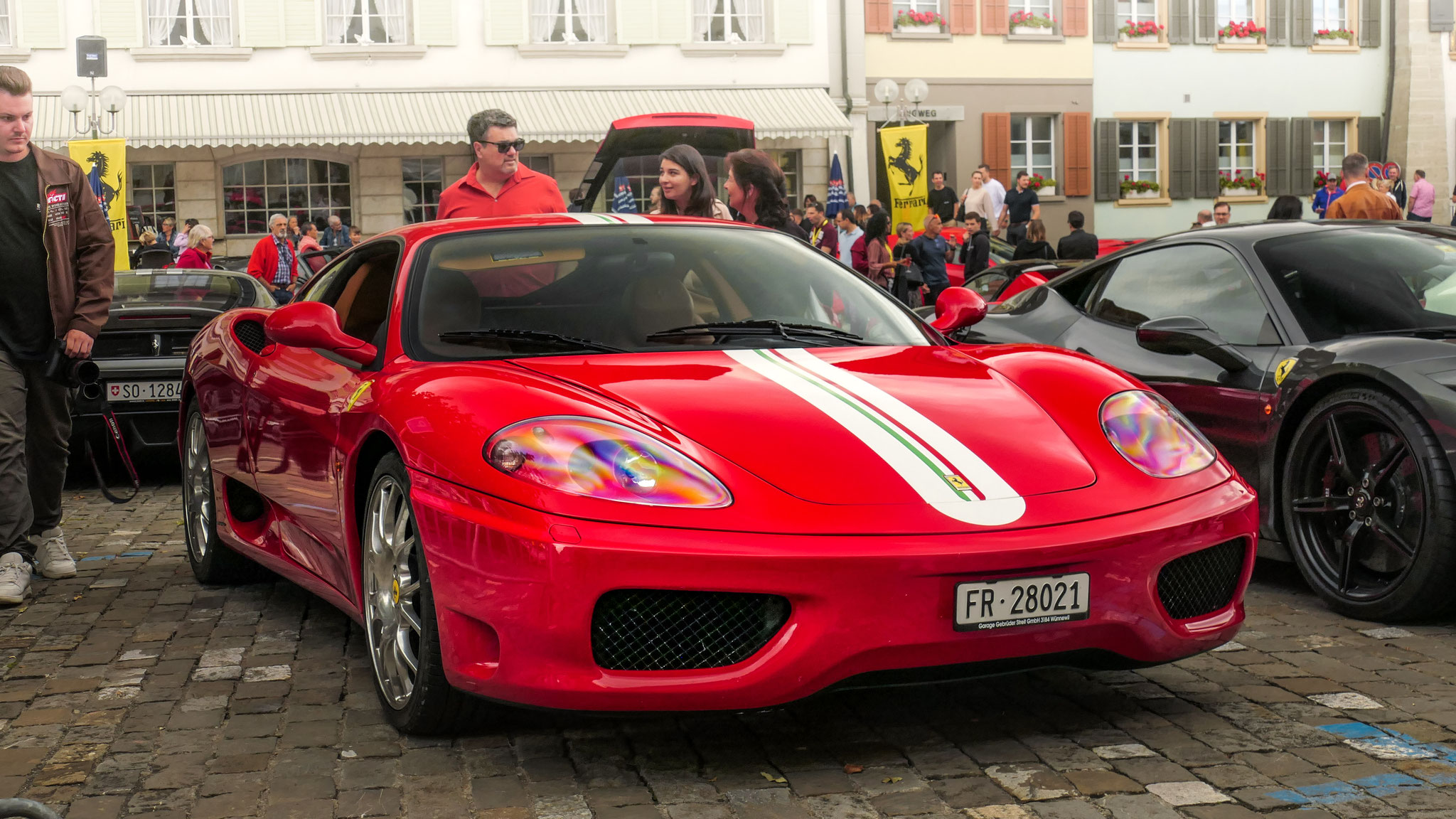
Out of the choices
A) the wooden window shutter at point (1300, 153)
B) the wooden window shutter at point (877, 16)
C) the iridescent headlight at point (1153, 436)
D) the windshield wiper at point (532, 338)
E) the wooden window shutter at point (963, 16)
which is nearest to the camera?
the iridescent headlight at point (1153, 436)

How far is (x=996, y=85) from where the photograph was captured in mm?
31734

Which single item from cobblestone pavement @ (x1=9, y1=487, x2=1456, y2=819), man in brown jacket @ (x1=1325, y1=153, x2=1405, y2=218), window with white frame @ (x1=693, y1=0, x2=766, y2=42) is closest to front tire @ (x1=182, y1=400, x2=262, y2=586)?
cobblestone pavement @ (x1=9, y1=487, x2=1456, y2=819)

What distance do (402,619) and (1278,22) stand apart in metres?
33.1

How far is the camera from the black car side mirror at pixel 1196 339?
223 inches

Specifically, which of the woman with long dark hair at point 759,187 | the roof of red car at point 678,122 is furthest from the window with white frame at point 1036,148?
the woman with long dark hair at point 759,187

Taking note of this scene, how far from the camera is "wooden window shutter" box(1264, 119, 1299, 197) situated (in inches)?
1330

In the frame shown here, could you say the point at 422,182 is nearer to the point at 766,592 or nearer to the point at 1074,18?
the point at 1074,18

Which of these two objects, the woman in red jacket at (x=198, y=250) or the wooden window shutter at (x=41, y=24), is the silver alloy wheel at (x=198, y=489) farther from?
the wooden window shutter at (x=41, y=24)

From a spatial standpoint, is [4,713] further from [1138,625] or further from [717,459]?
[1138,625]

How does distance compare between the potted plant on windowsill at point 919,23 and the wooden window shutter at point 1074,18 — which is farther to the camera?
the wooden window shutter at point 1074,18

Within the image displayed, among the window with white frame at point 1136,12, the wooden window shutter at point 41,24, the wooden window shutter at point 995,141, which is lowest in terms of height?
the wooden window shutter at point 995,141

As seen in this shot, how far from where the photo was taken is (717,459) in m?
3.58

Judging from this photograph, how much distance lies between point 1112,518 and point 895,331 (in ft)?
4.09

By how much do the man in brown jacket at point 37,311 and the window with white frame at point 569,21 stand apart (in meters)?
23.2
